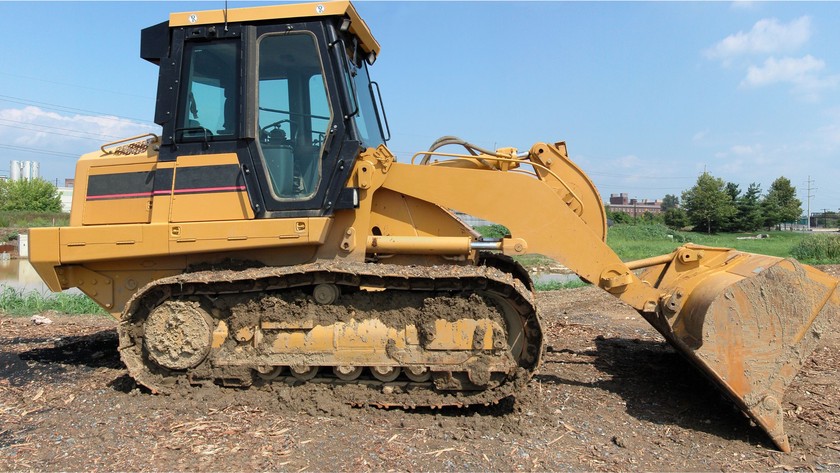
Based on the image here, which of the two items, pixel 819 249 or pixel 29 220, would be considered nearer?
pixel 819 249

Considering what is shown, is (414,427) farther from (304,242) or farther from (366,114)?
(366,114)

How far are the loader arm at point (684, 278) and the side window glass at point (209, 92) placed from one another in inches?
56.8

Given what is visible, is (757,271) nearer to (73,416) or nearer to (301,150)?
(301,150)

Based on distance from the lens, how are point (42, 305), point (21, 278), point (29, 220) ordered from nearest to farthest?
point (42, 305)
point (21, 278)
point (29, 220)

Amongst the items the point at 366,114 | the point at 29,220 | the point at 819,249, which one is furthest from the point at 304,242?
the point at 29,220

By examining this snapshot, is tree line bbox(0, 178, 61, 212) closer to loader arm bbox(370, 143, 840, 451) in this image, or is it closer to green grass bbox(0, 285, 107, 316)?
green grass bbox(0, 285, 107, 316)

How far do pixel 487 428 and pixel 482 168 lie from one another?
2.36m

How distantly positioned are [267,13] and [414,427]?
3717 millimetres

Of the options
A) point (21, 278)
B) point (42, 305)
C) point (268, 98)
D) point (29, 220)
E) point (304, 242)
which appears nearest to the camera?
point (304, 242)

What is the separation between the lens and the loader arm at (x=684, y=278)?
14.5 ft

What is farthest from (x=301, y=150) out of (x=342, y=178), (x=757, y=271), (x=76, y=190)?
(x=757, y=271)

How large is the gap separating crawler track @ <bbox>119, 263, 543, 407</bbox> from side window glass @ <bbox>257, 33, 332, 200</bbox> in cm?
84

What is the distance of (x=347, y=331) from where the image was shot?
487 centimetres

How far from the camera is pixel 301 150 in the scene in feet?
16.7
